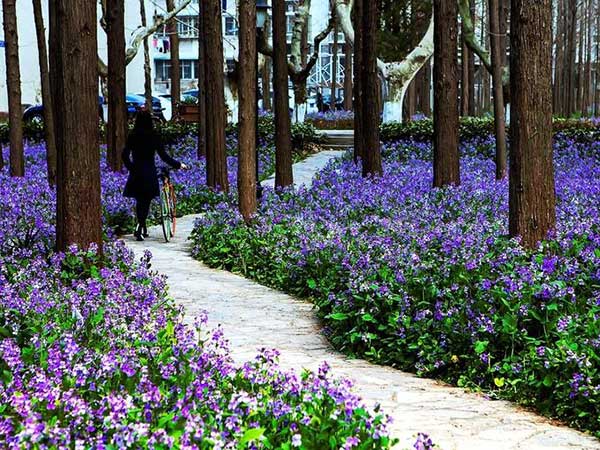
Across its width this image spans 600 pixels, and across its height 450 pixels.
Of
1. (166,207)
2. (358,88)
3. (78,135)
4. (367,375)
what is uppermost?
(358,88)

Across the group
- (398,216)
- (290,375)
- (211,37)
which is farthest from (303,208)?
(290,375)

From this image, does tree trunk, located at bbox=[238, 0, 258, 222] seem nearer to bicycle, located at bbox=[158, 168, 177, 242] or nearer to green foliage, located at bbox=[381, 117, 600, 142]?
bicycle, located at bbox=[158, 168, 177, 242]

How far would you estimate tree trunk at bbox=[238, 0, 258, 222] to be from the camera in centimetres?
1386

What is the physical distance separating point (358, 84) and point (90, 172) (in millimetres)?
17303

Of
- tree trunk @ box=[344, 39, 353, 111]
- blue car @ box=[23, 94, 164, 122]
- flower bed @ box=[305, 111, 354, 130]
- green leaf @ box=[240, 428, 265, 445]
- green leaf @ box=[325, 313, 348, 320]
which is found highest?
tree trunk @ box=[344, 39, 353, 111]

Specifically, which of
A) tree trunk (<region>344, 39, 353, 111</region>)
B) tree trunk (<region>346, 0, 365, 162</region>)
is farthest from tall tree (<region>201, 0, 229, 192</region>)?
tree trunk (<region>344, 39, 353, 111</region>)

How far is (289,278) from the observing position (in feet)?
37.9

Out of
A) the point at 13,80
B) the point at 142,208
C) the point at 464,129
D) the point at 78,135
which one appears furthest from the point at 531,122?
the point at 464,129

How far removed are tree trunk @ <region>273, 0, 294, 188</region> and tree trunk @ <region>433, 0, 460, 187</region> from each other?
9.40 ft

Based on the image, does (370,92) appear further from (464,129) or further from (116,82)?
(464,129)

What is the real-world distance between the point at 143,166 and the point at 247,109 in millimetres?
2025

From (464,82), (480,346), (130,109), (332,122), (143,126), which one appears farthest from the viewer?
(332,122)

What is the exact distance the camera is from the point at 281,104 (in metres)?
18.3

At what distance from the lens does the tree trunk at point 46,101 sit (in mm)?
18016
